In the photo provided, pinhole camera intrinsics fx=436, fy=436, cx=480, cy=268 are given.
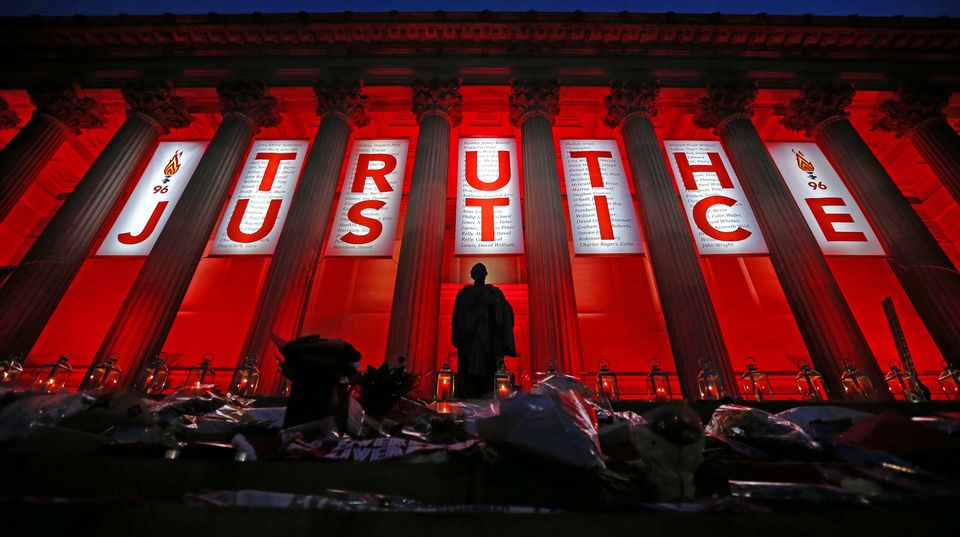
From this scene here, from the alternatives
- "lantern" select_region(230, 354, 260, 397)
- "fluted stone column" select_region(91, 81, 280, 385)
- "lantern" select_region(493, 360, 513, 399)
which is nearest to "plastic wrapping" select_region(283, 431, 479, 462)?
"lantern" select_region(493, 360, 513, 399)

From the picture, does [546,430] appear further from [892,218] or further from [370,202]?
[892,218]

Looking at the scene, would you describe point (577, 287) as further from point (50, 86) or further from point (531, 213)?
point (50, 86)

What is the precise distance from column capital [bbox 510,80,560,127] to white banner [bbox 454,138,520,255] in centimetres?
227

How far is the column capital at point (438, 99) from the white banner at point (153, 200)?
634 centimetres

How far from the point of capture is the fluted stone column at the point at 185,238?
29.7 feet

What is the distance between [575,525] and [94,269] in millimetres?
20144

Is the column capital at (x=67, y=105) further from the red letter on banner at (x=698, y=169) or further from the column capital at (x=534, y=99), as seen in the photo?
the red letter on banner at (x=698, y=169)

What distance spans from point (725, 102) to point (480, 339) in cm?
1176

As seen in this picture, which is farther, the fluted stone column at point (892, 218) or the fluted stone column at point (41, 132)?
the fluted stone column at point (41, 132)

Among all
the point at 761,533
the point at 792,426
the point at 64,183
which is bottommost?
the point at 761,533

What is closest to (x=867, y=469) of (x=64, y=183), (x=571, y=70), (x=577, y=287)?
(x=577, y=287)

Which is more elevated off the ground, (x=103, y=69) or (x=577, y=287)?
(x=103, y=69)

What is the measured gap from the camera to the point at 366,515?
1.64 metres

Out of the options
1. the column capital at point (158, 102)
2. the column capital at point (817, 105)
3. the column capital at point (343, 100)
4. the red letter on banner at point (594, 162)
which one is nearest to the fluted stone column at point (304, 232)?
the column capital at point (343, 100)
